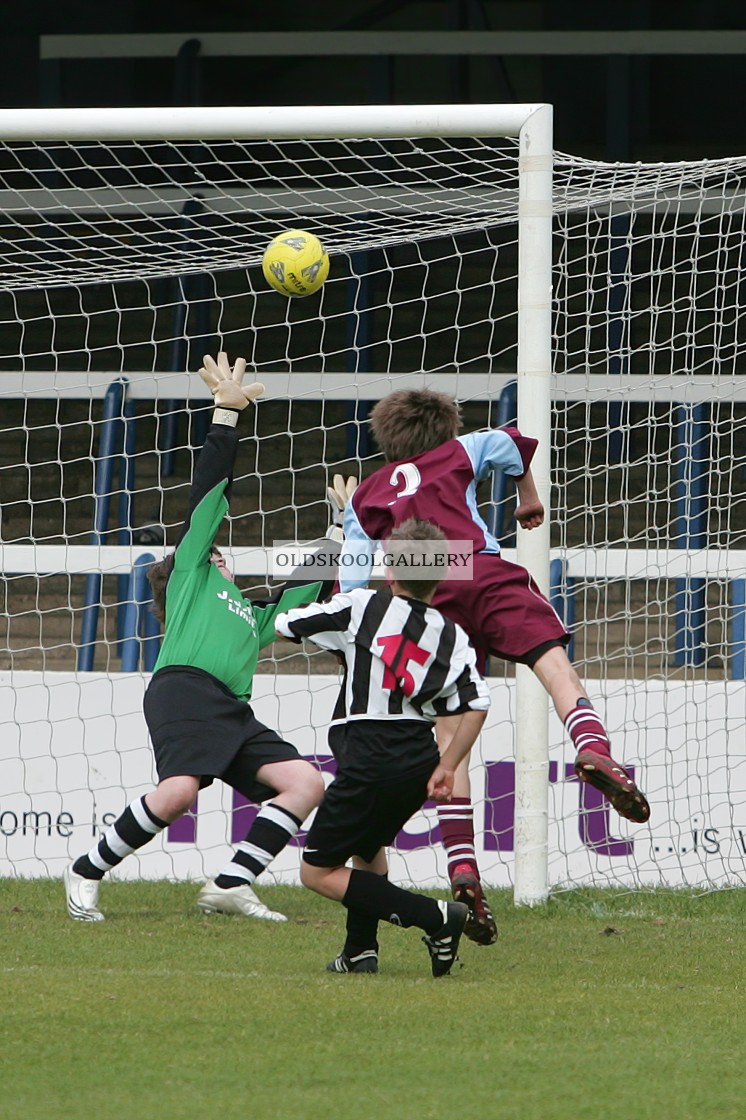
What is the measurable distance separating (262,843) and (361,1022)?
1651 mm

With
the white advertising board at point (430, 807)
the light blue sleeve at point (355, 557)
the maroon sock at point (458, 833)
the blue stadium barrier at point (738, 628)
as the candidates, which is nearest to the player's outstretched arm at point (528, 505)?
the light blue sleeve at point (355, 557)

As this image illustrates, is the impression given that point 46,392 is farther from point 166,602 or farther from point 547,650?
point 547,650

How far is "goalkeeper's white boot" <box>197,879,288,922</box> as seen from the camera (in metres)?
5.42

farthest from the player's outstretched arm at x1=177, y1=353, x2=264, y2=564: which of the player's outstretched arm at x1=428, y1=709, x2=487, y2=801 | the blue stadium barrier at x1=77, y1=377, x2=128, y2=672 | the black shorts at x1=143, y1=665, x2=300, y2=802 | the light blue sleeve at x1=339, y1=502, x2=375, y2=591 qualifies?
the blue stadium barrier at x1=77, y1=377, x2=128, y2=672

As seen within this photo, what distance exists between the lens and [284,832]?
531cm

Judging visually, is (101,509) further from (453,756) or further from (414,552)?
(414,552)

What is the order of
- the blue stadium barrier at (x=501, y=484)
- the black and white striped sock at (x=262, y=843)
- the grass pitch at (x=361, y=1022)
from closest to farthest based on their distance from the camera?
the grass pitch at (x=361, y=1022) → the black and white striped sock at (x=262, y=843) → the blue stadium barrier at (x=501, y=484)

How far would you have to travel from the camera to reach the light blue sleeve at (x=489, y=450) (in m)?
4.87

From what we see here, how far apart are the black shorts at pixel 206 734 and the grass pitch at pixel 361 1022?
529 mm

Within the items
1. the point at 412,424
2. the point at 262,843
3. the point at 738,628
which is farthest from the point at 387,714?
the point at 738,628

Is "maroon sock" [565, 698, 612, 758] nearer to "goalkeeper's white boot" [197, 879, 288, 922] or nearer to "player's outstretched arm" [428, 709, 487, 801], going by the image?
"player's outstretched arm" [428, 709, 487, 801]

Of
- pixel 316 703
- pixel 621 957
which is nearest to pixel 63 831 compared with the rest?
pixel 316 703

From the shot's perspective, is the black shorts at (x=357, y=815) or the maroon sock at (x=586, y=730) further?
the maroon sock at (x=586, y=730)

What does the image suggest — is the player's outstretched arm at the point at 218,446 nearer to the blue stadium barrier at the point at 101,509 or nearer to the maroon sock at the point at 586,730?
the maroon sock at the point at 586,730
